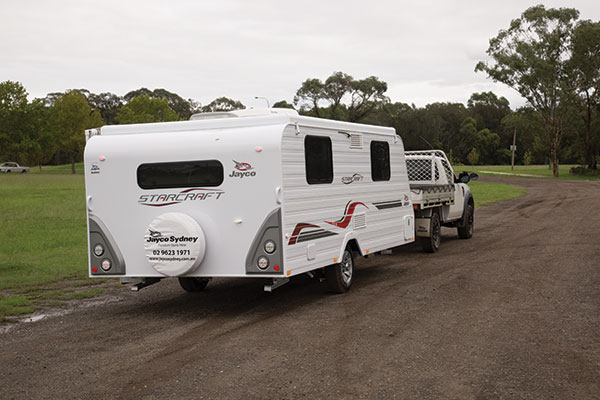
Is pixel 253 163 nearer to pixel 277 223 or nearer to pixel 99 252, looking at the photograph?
pixel 277 223

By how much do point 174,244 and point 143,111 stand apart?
67135 millimetres

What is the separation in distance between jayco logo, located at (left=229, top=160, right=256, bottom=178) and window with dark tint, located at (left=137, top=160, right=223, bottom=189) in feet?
0.66

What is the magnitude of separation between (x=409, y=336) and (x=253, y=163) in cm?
287

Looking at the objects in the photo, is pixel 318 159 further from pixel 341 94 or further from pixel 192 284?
pixel 341 94

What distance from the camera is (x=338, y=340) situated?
709 cm

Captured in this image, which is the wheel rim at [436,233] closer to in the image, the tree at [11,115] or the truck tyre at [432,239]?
the truck tyre at [432,239]

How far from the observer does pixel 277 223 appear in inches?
320

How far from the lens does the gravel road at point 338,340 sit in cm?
565

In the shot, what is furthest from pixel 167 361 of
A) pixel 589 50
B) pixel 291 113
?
pixel 589 50

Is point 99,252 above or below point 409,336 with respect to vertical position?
above

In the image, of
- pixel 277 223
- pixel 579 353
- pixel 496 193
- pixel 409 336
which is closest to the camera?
pixel 579 353

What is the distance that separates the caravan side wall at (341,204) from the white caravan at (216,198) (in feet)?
0.08

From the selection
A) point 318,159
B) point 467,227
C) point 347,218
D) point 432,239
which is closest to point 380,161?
point 347,218

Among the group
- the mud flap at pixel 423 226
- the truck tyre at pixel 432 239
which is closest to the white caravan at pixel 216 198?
the mud flap at pixel 423 226
